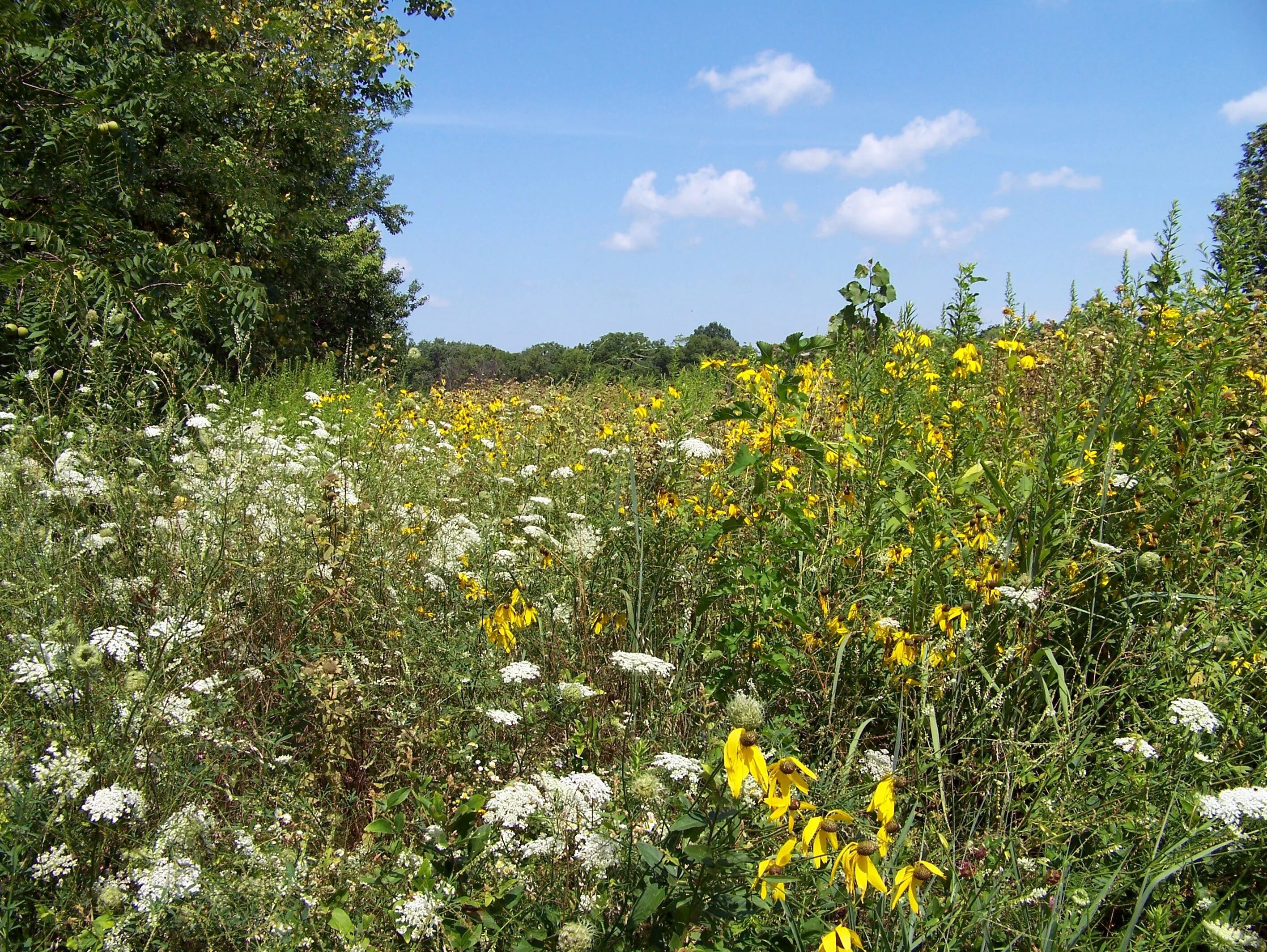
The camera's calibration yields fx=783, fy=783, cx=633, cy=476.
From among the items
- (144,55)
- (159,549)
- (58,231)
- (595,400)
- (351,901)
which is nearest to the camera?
(351,901)

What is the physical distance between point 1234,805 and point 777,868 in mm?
849

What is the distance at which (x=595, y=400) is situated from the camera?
201 inches

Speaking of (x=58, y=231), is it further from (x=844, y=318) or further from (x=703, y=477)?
(x=844, y=318)

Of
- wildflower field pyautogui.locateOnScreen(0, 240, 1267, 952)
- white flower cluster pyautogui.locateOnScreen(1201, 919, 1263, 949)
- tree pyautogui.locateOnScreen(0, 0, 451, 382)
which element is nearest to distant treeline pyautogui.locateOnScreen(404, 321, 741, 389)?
wildflower field pyautogui.locateOnScreen(0, 240, 1267, 952)

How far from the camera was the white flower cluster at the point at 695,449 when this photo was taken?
7.48 feet

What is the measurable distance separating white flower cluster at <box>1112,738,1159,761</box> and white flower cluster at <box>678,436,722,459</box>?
1206mm

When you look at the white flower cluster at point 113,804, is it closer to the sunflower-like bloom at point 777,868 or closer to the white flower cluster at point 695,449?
the sunflower-like bloom at point 777,868

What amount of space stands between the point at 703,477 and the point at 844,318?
2.53 feet

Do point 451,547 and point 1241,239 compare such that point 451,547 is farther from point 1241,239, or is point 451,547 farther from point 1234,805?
point 1241,239

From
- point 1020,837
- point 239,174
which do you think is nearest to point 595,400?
point 239,174

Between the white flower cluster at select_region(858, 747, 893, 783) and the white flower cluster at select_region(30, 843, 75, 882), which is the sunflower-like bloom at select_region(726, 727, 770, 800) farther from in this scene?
the white flower cluster at select_region(30, 843, 75, 882)

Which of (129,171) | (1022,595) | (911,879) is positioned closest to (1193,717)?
(1022,595)

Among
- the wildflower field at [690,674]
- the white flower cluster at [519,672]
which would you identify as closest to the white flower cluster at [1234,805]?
the wildflower field at [690,674]

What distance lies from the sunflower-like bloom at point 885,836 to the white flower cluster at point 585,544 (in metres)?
1.11
